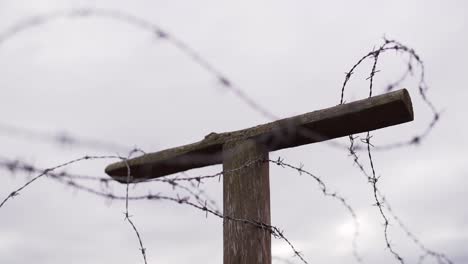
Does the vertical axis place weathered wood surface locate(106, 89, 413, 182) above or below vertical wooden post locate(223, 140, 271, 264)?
above

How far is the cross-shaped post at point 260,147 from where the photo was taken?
9.07ft

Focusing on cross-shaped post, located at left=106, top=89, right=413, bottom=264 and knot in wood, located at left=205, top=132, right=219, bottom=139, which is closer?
cross-shaped post, located at left=106, top=89, right=413, bottom=264

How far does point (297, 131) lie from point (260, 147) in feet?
0.65

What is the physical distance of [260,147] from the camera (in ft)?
9.81

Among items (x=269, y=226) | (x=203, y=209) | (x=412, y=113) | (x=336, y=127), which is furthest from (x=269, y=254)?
(x=412, y=113)

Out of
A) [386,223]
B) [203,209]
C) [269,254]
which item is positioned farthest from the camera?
[386,223]

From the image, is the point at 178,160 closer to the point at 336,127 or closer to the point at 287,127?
the point at 287,127

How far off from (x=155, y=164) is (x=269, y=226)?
755mm

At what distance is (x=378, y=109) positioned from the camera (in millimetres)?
2721

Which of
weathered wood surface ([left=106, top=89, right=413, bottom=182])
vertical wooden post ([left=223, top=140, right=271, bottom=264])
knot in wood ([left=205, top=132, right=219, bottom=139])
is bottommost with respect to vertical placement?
vertical wooden post ([left=223, top=140, right=271, bottom=264])

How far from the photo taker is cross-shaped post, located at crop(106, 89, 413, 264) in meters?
2.77

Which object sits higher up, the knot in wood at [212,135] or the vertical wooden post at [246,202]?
the knot in wood at [212,135]

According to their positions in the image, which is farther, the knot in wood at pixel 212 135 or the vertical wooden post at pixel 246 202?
the knot in wood at pixel 212 135

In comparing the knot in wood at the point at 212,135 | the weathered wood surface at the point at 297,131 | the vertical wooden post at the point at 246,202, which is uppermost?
the knot in wood at the point at 212,135
